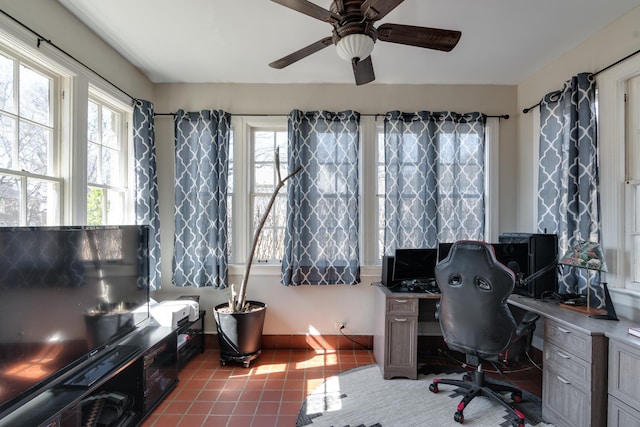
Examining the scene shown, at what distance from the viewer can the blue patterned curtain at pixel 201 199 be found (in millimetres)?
2848

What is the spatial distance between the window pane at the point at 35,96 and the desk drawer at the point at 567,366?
3.52m

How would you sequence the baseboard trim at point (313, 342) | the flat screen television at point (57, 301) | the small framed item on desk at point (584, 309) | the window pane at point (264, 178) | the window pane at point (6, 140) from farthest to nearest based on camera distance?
the window pane at point (264, 178) → the baseboard trim at point (313, 342) → the small framed item on desk at point (584, 309) → the window pane at point (6, 140) → the flat screen television at point (57, 301)

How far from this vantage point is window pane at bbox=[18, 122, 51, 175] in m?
1.75

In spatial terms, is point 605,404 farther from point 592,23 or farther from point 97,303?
point 97,303

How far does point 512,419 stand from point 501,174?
7.10 feet

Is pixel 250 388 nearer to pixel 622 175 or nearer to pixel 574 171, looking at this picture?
pixel 574 171

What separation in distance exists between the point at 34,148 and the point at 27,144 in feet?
0.17

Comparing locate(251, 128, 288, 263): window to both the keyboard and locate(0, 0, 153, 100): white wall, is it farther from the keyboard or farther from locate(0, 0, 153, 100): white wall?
the keyboard

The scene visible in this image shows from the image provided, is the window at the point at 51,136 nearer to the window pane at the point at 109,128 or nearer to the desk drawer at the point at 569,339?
the window pane at the point at 109,128

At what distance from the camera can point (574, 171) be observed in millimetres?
2219

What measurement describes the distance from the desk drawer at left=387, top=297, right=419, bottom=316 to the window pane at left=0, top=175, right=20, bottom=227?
2.53m

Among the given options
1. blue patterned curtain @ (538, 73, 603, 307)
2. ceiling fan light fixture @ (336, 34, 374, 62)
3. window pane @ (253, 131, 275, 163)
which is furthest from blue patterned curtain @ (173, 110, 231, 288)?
blue patterned curtain @ (538, 73, 603, 307)

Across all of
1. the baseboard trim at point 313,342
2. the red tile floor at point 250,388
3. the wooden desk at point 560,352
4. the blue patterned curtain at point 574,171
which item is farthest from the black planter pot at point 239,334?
the blue patterned curtain at point 574,171

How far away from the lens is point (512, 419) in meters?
1.90
